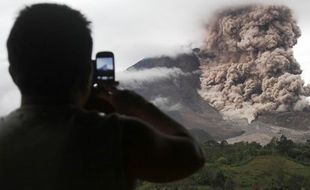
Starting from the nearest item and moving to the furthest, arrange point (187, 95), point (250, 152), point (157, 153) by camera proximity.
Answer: point (157, 153), point (250, 152), point (187, 95)

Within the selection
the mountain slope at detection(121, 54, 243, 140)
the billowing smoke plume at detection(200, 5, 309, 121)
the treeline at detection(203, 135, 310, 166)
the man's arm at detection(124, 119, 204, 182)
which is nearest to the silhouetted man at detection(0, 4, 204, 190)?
the man's arm at detection(124, 119, 204, 182)

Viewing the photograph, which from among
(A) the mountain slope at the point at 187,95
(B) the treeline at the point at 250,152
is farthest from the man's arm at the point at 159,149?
(A) the mountain slope at the point at 187,95

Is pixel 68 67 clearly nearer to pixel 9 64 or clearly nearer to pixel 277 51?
pixel 9 64

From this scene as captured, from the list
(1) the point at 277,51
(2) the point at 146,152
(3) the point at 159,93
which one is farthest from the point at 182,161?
(3) the point at 159,93

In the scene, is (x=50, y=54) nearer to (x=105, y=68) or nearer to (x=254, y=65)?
(x=105, y=68)

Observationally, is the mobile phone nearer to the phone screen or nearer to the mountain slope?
the phone screen

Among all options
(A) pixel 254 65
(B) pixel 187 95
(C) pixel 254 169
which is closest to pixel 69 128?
(C) pixel 254 169
